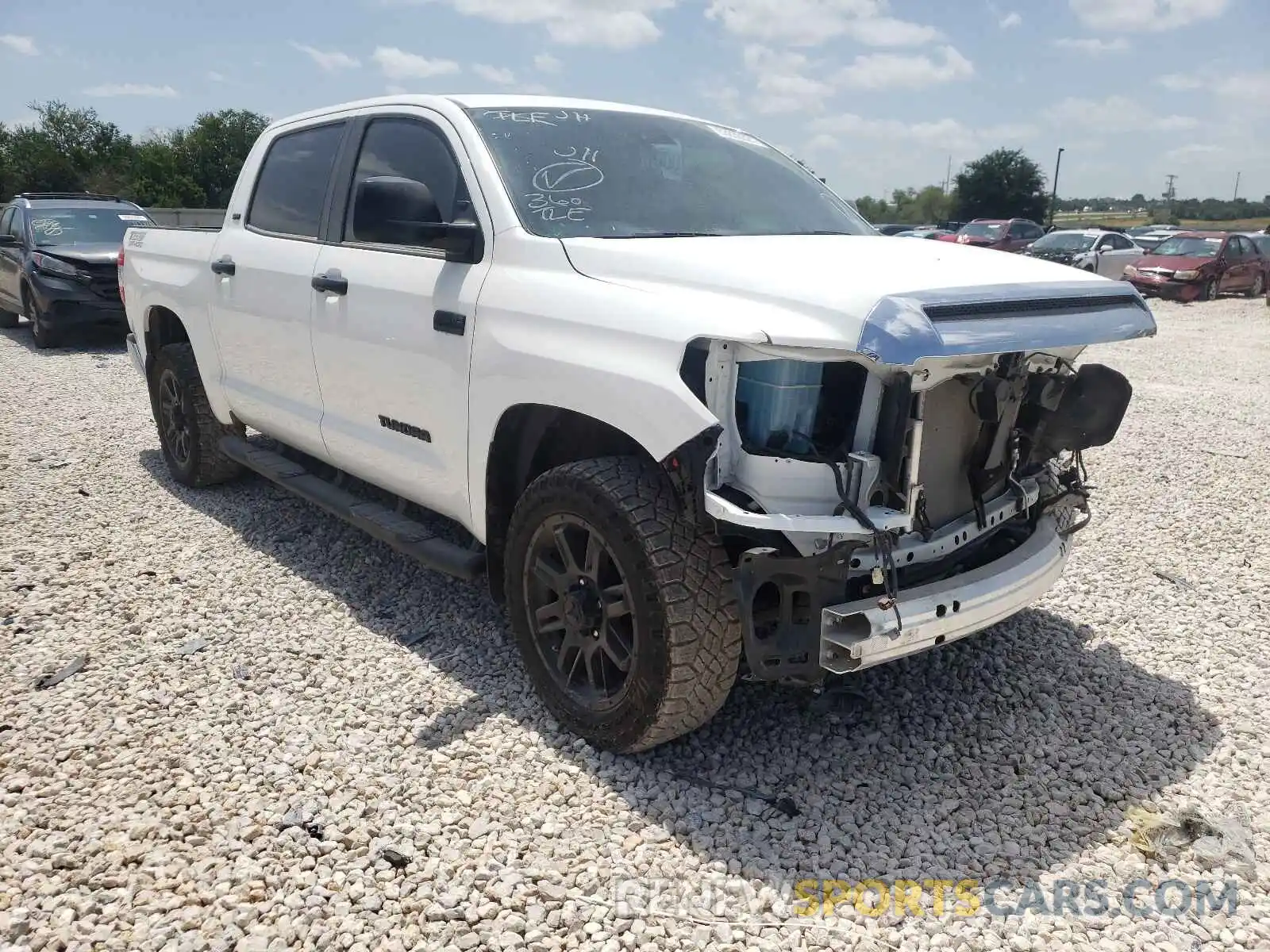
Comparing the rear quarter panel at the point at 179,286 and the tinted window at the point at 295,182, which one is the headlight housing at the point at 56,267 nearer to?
the rear quarter panel at the point at 179,286

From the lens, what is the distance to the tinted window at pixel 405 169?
352 cm

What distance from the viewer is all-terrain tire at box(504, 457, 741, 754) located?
2697mm

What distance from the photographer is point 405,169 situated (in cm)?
384

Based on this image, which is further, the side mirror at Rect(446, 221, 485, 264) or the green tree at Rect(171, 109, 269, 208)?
the green tree at Rect(171, 109, 269, 208)

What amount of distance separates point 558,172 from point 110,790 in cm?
253

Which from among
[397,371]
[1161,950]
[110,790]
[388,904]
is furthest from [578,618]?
[1161,950]

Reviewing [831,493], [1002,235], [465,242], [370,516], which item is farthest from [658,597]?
[1002,235]

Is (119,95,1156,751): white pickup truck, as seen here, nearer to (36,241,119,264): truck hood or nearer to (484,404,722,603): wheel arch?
(484,404,722,603): wheel arch

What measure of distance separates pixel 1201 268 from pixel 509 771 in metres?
22.3

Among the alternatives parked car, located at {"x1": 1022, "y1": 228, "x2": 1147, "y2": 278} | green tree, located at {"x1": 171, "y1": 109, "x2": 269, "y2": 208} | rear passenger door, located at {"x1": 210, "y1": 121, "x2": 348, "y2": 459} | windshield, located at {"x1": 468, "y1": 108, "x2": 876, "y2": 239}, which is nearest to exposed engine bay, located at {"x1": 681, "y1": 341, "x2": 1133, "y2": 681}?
windshield, located at {"x1": 468, "y1": 108, "x2": 876, "y2": 239}

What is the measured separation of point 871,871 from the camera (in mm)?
2635

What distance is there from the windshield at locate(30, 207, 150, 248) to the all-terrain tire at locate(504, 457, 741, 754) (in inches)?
442

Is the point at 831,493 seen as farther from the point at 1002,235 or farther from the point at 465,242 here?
the point at 1002,235

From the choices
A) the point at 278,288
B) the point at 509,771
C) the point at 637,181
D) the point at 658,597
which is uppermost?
the point at 637,181
